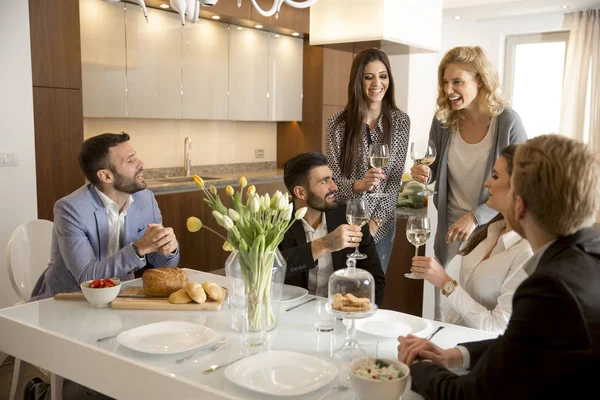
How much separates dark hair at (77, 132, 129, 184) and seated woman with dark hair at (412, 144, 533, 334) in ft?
4.33

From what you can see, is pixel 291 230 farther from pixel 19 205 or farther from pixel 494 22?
pixel 494 22

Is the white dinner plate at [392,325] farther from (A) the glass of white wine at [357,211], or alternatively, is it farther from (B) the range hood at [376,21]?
(B) the range hood at [376,21]

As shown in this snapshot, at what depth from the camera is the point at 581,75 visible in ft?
22.6

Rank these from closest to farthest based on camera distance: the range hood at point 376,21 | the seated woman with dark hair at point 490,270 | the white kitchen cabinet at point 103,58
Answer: the seated woman with dark hair at point 490,270 → the range hood at point 376,21 → the white kitchen cabinet at point 103,58

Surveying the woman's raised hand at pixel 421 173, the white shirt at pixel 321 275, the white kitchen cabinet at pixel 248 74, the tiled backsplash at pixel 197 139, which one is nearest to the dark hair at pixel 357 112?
the woman's raised hand at pixel 421 173

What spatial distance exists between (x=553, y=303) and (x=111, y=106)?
3938mm

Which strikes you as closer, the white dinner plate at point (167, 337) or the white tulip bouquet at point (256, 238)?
the white dinner plate at point (167, 337)

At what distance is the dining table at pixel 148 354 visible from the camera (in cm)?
138

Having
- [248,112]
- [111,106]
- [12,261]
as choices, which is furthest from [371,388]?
[248,112]

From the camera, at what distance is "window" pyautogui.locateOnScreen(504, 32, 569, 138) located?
739 centimetres

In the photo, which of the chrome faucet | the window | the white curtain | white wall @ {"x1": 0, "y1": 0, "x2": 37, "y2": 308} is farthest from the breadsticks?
the window

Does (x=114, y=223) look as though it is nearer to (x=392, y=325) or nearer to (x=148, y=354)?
(x=148, y=354)

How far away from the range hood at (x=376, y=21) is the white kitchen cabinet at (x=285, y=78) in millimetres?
3037

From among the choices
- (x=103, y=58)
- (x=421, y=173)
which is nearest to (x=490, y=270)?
(x=421, y=173)
